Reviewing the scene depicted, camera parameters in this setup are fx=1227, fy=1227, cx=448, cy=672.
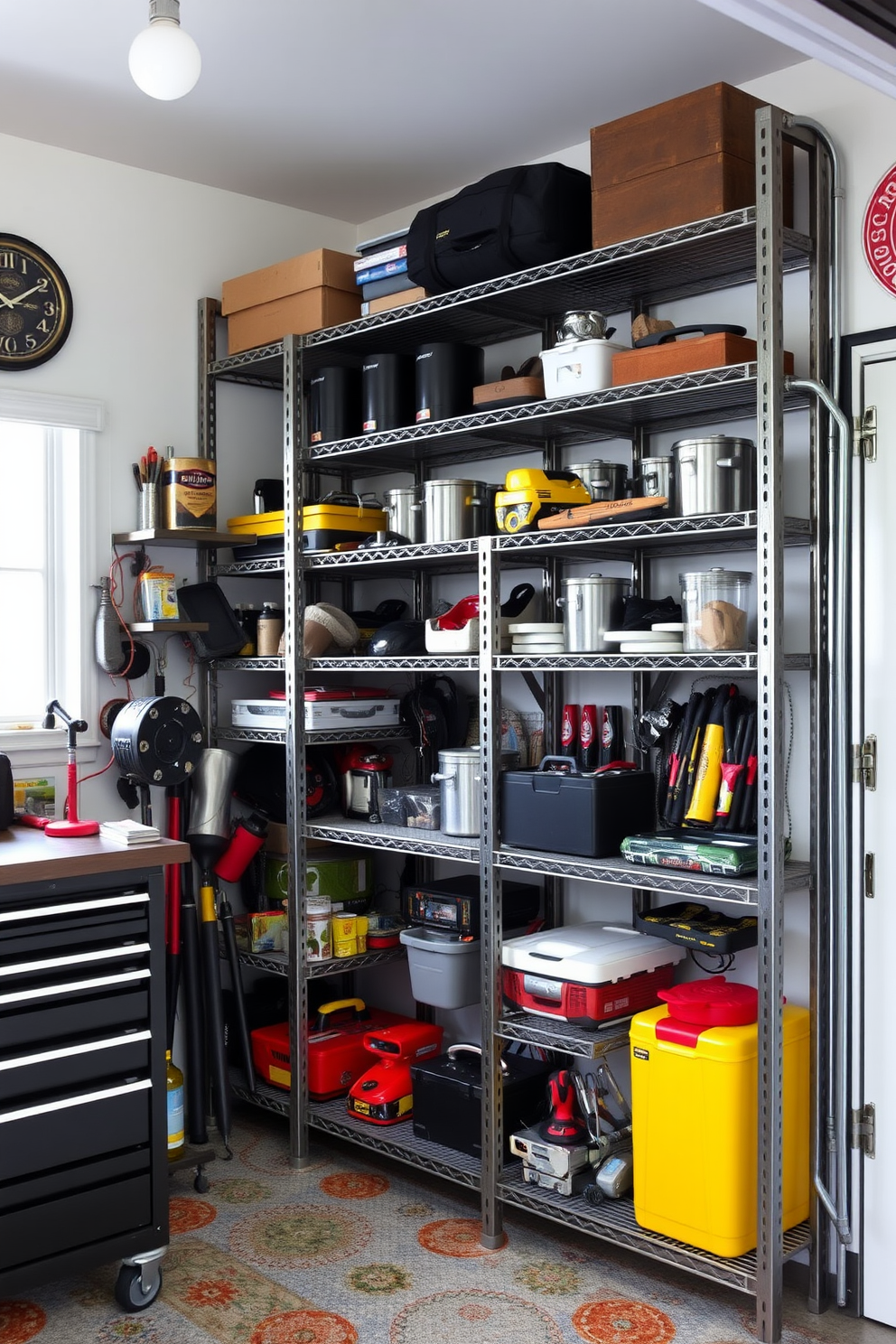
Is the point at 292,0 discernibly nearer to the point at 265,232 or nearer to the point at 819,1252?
the point at 265,232

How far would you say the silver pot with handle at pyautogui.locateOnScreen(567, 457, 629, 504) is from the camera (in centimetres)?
327

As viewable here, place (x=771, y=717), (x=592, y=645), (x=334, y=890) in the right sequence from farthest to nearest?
(x=334, y=890), (x=592, y=645), (x=771, y=717)

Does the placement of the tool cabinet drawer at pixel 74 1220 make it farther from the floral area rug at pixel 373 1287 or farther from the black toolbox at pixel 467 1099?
the black toolbox at pixel 467 1099

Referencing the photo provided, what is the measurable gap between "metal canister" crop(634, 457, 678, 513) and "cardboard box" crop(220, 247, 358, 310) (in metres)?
1.40

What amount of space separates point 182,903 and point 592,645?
1626 mm

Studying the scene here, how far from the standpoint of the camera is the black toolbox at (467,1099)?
342cm

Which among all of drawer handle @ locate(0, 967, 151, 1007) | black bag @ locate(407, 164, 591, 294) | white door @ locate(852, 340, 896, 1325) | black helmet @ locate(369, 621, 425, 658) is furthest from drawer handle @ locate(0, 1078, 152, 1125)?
black bag @ locate(407, 164, 591, 294)

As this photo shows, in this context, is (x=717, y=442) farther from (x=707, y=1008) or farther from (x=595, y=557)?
(x=707, y=1008)

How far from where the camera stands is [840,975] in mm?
3006

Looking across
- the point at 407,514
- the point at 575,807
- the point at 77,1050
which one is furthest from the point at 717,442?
the point at 77,1050

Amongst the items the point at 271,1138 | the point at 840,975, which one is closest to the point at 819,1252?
the point at 840,975

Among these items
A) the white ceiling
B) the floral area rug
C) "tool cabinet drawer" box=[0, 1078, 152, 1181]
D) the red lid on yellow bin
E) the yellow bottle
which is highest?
the white ceiling

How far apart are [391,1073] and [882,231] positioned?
9.01 feet

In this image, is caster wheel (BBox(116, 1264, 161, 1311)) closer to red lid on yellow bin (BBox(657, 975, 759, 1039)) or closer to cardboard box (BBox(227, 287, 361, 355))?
red lid on yellow bin (BBox(657, 975, 759, 1039))
